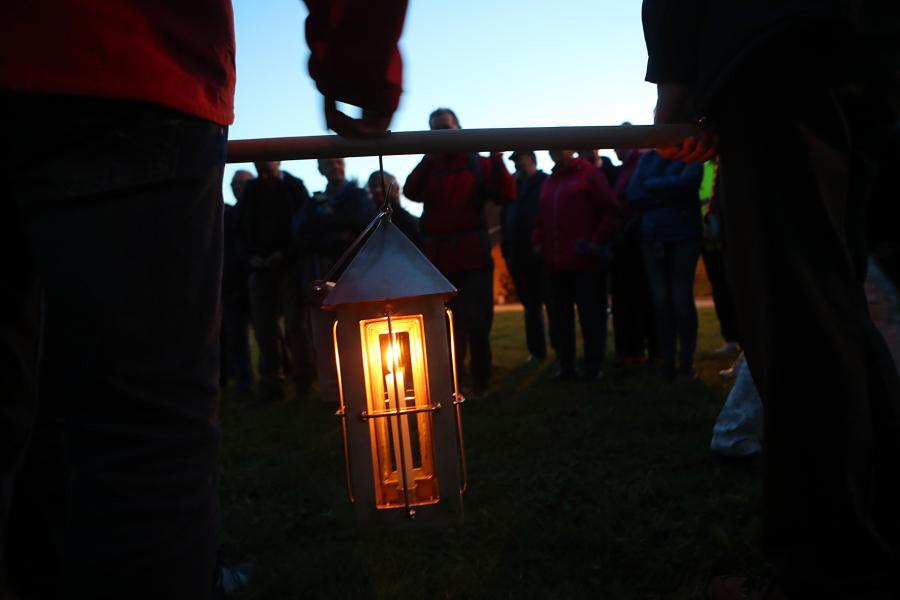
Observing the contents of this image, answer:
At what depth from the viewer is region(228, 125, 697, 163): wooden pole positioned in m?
1.50

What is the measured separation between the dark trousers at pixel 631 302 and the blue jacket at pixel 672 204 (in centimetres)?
110

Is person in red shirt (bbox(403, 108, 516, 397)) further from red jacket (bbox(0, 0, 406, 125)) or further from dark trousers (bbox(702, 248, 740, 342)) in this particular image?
red jacket (bbox(0, 0, 406, 125))

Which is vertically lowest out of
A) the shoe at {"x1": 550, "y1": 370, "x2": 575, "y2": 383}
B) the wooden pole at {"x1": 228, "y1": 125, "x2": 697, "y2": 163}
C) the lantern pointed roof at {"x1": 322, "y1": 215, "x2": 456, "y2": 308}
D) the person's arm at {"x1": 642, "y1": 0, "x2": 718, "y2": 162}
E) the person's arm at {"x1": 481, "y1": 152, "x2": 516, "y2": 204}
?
the shoe at {"x1": 550, "y1": 370, "x2": 575, "y2": 383}

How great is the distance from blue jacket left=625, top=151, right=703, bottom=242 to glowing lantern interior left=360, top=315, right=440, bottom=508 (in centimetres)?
349

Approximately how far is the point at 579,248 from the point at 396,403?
3855 millimetres

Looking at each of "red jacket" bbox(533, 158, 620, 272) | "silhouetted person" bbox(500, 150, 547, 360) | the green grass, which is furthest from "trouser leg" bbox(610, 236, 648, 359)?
the green grass

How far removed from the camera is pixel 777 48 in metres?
1.31

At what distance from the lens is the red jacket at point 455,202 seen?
15.5 feet

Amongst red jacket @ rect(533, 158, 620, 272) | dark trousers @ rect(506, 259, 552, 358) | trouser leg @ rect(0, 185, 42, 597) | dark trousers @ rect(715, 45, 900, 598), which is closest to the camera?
trouser leg @ rect(0, 185, 42, 597)

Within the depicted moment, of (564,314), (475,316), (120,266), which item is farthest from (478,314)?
(120,266)

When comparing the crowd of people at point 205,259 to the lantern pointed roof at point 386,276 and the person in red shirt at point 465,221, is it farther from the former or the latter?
the person in red shirt at point 465,221

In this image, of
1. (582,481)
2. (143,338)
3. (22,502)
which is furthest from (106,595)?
(582,481)

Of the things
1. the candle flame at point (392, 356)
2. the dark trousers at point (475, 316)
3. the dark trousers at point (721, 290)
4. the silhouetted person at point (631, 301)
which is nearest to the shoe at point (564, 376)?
the dark trousers at point (475, 316)

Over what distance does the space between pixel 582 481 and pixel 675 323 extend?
2452mm
